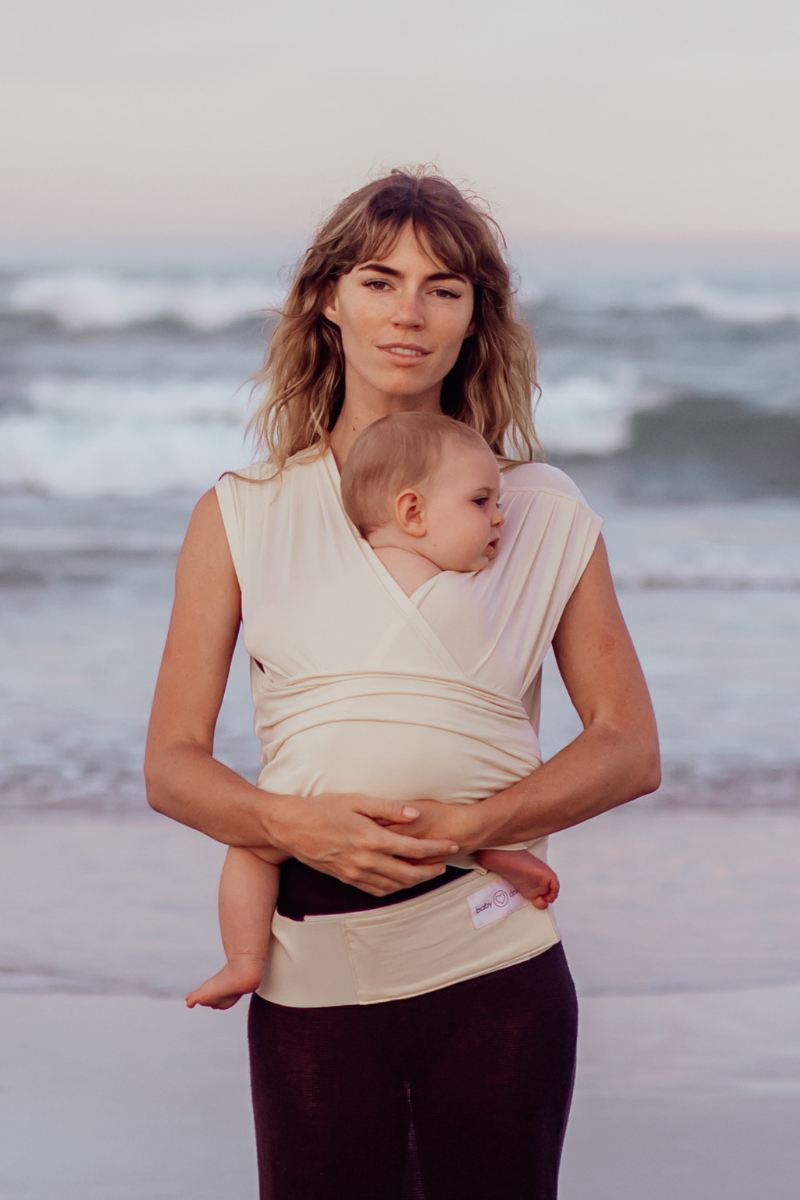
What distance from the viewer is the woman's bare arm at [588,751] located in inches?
66.3

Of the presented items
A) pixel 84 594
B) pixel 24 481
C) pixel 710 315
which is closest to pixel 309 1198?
pixel 84 594

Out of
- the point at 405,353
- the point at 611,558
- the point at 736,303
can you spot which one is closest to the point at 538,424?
the point at 736,303

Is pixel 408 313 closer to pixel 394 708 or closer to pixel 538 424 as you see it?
pixel 394 708

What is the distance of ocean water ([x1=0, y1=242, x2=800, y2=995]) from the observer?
4.06 metres

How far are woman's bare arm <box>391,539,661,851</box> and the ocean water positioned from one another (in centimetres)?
65

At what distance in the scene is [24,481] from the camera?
36.9ft

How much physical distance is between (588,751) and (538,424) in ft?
33.9

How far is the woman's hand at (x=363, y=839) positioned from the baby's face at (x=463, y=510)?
34cm

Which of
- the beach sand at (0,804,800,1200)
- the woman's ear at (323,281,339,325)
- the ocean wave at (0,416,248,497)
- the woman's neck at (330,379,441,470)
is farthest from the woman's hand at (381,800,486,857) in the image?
the ocean wave at (0,416,248,497)

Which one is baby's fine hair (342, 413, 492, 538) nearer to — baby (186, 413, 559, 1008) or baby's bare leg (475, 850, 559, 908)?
baby (186, 413, 559, 1008)

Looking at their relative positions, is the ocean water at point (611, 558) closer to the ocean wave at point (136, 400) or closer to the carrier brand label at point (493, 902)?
the ocean wave at point (136, 400)

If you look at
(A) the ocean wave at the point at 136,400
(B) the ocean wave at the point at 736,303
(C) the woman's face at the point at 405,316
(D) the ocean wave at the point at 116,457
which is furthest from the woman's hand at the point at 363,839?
(B) the ocean wave at the point at 736,303

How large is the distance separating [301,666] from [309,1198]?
0.68m

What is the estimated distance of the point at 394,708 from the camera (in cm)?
169
